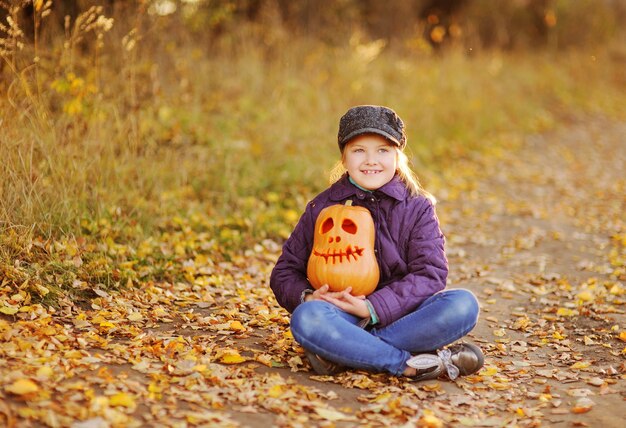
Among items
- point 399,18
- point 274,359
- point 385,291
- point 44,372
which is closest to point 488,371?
point 385,291

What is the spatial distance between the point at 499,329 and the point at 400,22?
9.66 m

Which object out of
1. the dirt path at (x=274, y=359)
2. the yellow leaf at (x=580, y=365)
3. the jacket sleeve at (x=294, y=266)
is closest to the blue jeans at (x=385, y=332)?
the dirt path at (x=274, y=359)

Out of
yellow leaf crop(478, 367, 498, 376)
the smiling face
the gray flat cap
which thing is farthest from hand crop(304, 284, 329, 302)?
yellow leaf crop(478, 367, 498, 376)

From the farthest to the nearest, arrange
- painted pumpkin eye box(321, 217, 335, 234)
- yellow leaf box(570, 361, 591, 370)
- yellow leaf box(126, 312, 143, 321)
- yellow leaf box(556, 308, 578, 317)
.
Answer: yellow leaf box(556, 308, 578, 317) < yellow leaf box(126, 312, 143, 321) < yellow leaf box(570, 361, 591, 370) < painted pumpkin eye box(321, 217, 335, 234)

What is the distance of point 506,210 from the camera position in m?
8.17

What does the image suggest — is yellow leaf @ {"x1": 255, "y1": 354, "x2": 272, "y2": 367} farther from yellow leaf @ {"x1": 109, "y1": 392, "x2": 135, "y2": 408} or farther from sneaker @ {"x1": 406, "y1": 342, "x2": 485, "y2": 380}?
yellow leaf @ {"x1": 109, "y1": 392, "x2": 135, "y2": 408}

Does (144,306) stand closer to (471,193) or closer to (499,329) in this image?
(499,329)

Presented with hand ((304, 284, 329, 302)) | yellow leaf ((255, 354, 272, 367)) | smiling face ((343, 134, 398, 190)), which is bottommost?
yellow leaf ((255, 354, 272, 367))

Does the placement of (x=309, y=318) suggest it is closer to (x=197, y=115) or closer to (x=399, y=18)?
(x=197, y=115)

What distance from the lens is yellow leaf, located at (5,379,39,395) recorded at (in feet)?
9.39

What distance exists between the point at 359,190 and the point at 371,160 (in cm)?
19

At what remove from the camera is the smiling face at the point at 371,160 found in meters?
3.72

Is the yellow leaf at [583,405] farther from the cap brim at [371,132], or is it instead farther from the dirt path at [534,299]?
the cap brim at [371,132]

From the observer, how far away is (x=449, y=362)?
3607 mm
